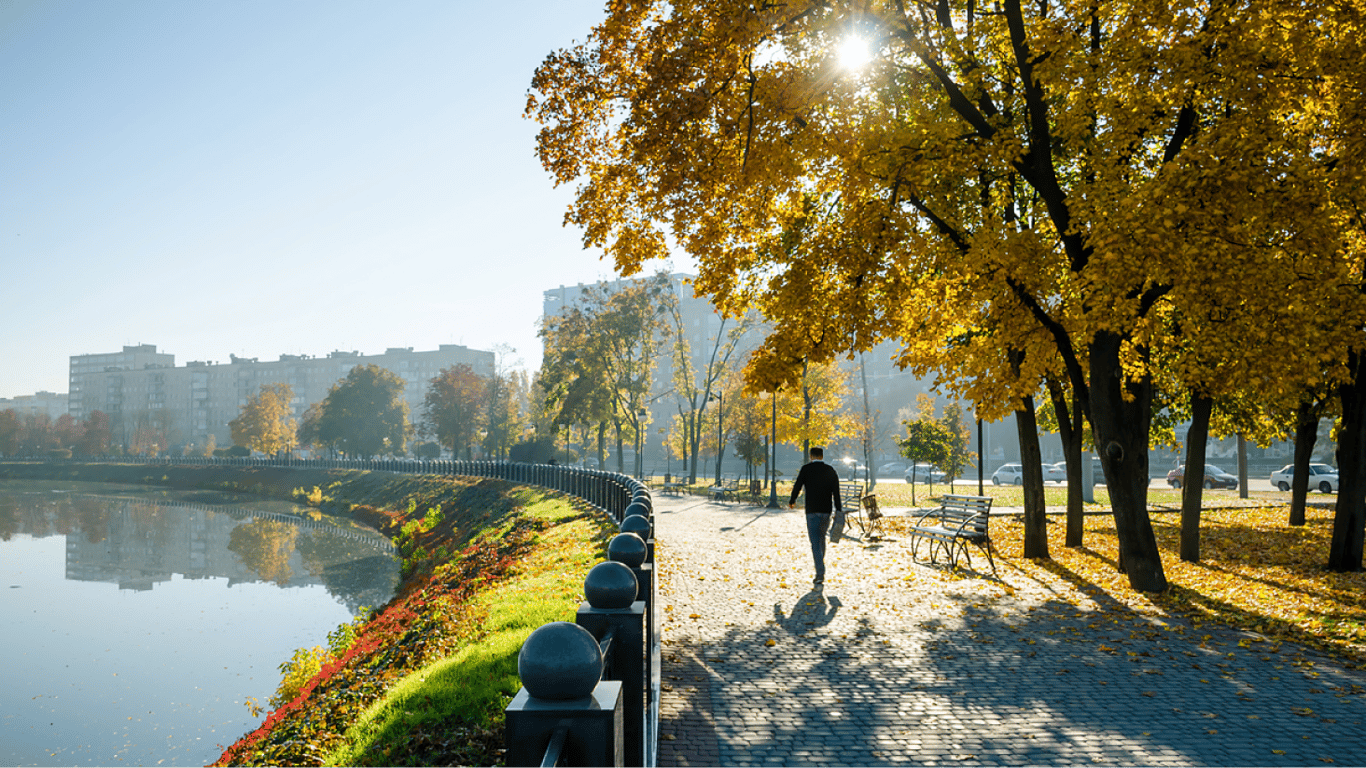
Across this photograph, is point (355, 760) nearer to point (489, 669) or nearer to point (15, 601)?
point (489, 669)

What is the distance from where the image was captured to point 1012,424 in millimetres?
88188

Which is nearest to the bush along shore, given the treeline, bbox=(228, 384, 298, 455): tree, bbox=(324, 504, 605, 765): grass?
bbox=(324, 504, 605, 765): grass

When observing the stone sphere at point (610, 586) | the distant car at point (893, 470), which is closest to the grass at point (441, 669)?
the stone sphere at point (610, 586)

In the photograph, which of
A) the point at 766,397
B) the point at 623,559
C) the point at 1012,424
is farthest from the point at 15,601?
the point at 1012,424

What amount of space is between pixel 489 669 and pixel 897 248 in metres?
8.21

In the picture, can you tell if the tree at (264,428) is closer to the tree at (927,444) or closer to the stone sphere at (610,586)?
Answer: the tree at (927,444)

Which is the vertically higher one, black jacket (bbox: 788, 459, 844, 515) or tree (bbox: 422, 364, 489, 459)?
tree (bbox: 422, 364, 489, 459)

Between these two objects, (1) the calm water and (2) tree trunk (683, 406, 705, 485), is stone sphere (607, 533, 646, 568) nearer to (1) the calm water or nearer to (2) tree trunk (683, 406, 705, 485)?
(1) the calm water

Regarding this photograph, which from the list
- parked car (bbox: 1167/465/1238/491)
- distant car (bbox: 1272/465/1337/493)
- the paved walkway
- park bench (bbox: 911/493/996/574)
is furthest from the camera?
parked car (bbox: 1167/465/1238/491)

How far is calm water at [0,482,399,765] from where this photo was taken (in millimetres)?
10664

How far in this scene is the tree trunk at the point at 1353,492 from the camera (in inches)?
499

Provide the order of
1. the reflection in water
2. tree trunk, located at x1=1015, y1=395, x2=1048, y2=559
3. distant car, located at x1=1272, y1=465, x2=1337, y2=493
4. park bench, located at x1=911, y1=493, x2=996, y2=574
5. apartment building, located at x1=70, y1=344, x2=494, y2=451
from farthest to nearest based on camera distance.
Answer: apartment building, located at x1=70, y1=344, x2=494, y2=451 < distant car, located at x1=1272, y1=465, x2=1337, y2=493 < the reflection in water < tree trunk, located at x1=1015, y1=395, x2=1048, y2=559 < park bench, located at x1=911, y1=493, x2=996, y2=574

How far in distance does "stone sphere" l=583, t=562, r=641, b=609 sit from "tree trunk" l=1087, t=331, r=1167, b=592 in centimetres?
940

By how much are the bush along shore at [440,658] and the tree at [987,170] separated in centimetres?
546
